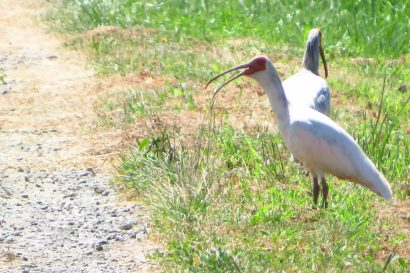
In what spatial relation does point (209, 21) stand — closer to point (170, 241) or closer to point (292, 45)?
point (292, 45)

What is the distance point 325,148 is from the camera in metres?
7.90

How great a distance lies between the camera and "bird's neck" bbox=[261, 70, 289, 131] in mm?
8094

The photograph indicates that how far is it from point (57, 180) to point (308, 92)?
7.07 feet

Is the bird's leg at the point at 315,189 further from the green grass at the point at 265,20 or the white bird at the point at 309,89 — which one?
the green grass at the point at 265,20

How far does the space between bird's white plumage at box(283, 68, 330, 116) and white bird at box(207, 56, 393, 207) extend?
388mm

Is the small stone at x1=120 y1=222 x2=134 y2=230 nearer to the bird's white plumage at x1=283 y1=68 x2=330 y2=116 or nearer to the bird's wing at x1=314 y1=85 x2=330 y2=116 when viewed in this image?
the bird's white plumage at x1=283 y1=68 x2=330 y2=116

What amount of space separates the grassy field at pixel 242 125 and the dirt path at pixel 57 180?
22 centimetres

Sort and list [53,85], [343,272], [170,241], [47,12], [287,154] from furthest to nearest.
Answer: [47,12] < [53,85] < [287,154] < [170,241] < [343,272]

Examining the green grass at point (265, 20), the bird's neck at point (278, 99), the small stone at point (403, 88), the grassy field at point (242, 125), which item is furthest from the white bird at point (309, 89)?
the green grass at point (265, 20)

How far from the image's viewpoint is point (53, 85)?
11.7m

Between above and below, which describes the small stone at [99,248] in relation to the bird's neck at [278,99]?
below

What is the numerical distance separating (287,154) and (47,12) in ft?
21.6

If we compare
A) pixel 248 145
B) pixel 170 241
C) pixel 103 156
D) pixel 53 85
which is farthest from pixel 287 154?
pixel 53 85

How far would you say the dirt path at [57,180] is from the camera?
7.17 meters
